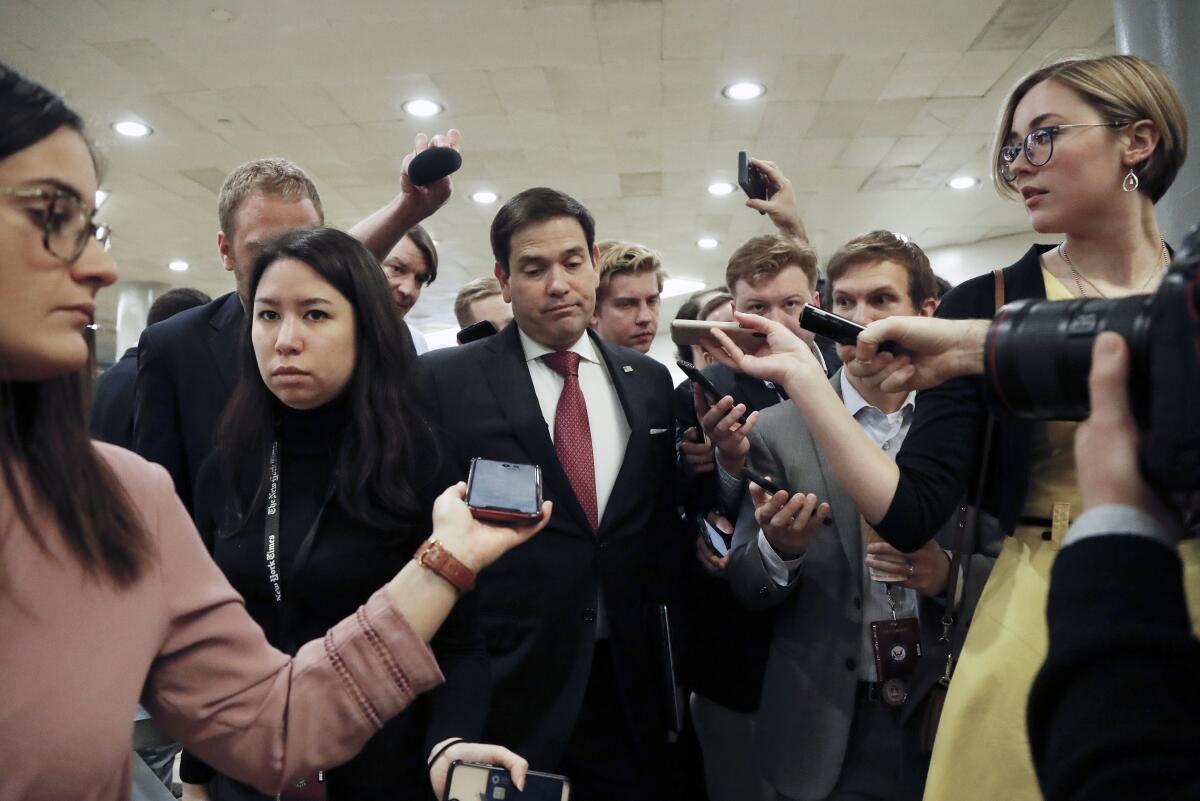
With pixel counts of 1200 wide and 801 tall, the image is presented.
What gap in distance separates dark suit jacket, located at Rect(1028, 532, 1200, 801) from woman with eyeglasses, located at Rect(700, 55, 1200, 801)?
66 centimetres

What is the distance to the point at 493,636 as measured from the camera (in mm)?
2004

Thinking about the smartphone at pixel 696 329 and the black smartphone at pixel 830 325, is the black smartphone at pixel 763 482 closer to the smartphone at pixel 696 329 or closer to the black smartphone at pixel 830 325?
the smartphone at pixel 696 329

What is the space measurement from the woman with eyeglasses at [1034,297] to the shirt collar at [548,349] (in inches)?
34.8

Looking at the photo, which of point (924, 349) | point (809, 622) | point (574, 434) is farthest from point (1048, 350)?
point (574, 434)

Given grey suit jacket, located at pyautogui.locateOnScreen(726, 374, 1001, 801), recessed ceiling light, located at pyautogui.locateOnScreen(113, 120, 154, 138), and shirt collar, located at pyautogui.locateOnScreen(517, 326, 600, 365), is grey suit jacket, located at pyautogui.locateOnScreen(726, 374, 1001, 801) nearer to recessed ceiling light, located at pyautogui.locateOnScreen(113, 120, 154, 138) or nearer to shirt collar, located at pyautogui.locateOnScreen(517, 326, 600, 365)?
shirt collar, located at pyautogui.locateOnScreen(517, 326, 600, 365)

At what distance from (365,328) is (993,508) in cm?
124

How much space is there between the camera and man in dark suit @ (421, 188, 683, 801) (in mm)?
1992

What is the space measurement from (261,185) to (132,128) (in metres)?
5.25

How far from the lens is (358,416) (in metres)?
1.79

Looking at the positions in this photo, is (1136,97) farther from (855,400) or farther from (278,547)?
(278,547)

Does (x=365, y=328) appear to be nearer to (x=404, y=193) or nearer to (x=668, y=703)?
(x=404, y=193)

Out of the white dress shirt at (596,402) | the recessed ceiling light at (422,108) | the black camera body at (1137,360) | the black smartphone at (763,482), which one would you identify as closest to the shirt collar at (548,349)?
the white dress shirt at (596,402)

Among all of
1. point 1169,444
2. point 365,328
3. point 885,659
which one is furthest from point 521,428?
point 1169,444

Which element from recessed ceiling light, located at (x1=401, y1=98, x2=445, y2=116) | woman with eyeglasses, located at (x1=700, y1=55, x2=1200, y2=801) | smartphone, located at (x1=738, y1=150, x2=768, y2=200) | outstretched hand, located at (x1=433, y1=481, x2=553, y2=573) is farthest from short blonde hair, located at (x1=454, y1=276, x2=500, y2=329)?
outstretched hand, located at (x1=433, y1=481, x2=553, y2=573)
